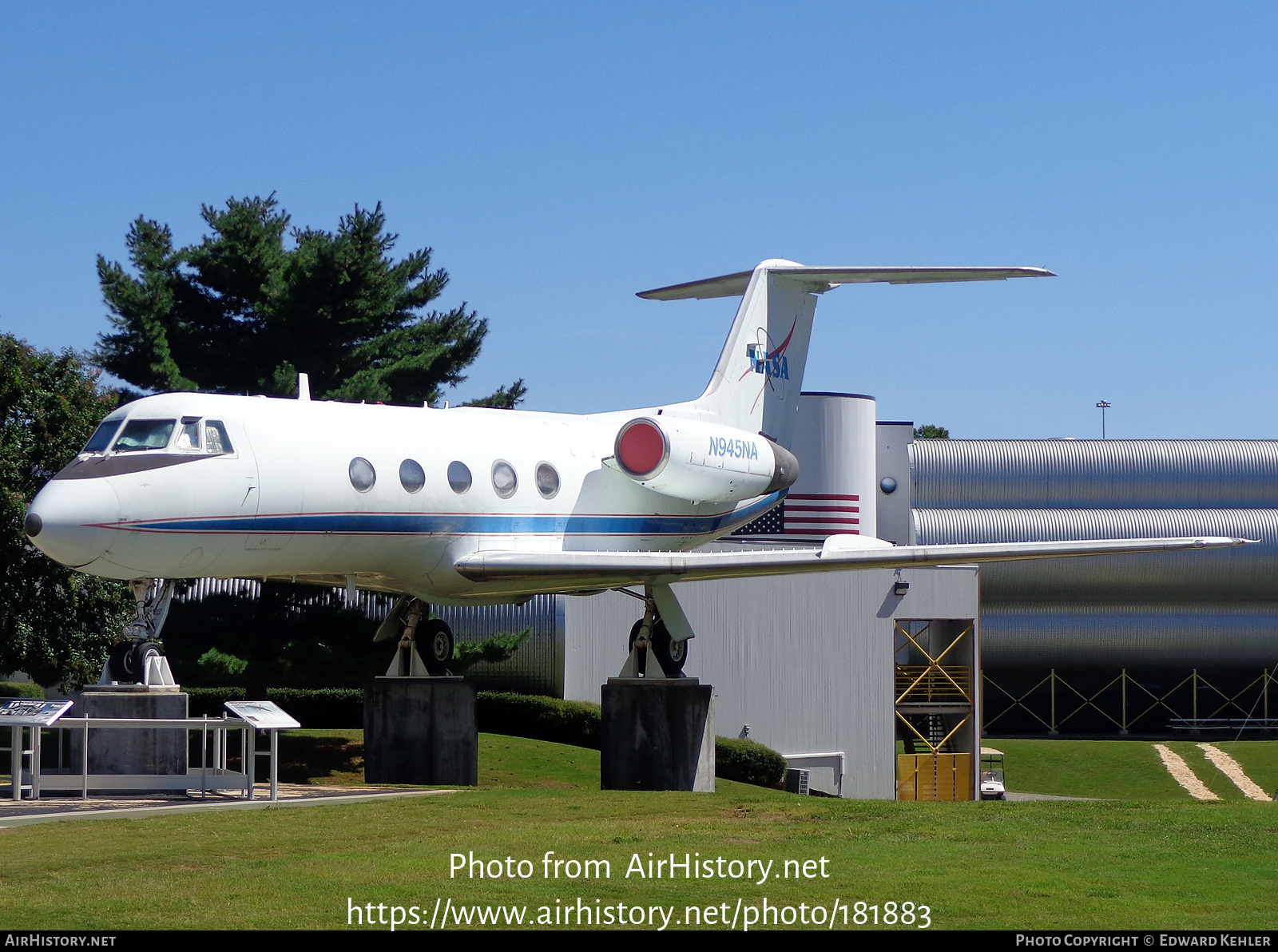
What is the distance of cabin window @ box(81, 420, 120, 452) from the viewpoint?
1844 cm

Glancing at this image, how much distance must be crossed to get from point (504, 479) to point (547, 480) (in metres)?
1.07

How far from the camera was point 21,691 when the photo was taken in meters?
41.4

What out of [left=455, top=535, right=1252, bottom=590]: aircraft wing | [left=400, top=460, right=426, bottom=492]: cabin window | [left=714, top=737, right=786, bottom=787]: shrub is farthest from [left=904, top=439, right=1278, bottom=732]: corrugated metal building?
[left=400, top=460, right=426, bottom=492]: cabin window

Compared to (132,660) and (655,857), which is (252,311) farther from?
(655,857)

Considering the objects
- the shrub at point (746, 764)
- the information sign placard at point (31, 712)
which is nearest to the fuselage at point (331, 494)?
the information sign placard at point (31, 712)

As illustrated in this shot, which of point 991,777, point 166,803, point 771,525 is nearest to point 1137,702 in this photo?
point 991,777

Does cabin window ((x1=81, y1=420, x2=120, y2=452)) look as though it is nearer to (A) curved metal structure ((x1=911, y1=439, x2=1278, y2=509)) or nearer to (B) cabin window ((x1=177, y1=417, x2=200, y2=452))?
(B) cabin window ((x1=177, y1=417, x2=200, y2=452))

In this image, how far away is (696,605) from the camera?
121 ft

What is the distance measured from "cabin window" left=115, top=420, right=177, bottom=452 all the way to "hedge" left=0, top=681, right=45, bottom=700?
24.0 meters

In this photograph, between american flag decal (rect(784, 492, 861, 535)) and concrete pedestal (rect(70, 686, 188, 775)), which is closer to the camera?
concrete pedestal (rect(70, 686, 188, 775))

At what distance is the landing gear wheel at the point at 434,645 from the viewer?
23719 mm

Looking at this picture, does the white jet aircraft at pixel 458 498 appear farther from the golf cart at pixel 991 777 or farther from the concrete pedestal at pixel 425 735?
the golf cart at pixel 991 777
